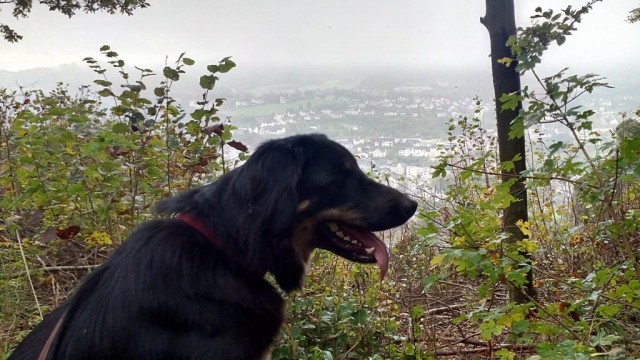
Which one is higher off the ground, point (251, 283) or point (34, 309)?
point (251, 283)

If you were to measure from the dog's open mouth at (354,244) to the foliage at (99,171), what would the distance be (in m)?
1.40

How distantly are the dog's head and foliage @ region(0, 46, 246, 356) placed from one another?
1.37 metres

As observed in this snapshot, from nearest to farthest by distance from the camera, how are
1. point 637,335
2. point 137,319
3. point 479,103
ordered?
point 137,319
point 637,335
point 479,103

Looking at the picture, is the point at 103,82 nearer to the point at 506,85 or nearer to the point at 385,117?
the point at 506,85

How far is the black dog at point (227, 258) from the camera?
2.03 meters

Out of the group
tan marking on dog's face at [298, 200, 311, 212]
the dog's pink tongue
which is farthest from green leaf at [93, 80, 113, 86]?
the dog's pink tongue

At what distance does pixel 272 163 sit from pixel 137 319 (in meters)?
0.90

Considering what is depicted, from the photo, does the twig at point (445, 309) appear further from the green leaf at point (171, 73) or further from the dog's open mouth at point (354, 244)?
the green leaf at point (171, 73)

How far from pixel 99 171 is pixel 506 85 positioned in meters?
3.06

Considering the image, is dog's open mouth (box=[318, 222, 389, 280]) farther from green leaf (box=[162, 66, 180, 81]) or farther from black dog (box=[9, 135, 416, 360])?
green leaf (box=[162, 66, 180, 81])

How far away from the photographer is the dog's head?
7.61 ft

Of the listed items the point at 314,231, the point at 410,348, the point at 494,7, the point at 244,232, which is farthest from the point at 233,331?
the point at 494,7

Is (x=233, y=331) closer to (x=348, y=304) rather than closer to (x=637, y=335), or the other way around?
(x=348, y=304)

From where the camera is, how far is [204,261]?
222 cm
